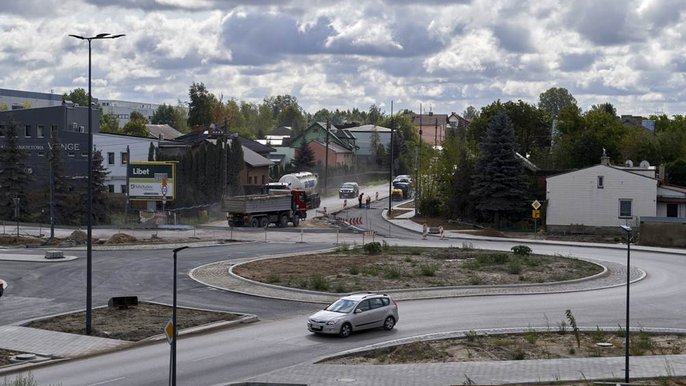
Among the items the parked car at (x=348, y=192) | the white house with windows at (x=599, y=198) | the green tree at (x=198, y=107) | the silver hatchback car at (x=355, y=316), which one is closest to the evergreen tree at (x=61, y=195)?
the parked car at (x=348, y=192)

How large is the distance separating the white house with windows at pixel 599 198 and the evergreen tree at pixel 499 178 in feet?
12.6

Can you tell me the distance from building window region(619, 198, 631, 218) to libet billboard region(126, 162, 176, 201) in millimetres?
35826

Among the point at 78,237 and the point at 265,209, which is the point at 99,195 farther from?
the point at 78,237

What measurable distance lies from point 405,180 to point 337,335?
287ft

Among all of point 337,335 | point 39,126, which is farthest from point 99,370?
point 39,126

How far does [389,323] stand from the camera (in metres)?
31.1

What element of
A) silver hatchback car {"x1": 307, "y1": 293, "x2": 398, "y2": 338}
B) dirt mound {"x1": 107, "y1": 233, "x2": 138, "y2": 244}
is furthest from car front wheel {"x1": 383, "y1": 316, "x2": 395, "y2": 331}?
dirt mound {"x1": 107, "y1": 233, "x2": 138, "y2": 244}

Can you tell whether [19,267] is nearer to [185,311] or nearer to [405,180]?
[185,311]

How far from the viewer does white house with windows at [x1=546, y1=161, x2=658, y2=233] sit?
69250 millimetres

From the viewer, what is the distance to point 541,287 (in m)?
41.6

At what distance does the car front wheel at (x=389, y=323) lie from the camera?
31.0m

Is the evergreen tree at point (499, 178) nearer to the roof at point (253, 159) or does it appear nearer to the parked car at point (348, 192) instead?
the parked car at point (348, 192)

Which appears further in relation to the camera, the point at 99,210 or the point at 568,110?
the point at 568,110

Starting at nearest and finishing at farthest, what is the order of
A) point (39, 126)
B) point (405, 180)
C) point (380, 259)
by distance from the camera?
point (380, 259) → point (39, 126) → point (405, 180)
